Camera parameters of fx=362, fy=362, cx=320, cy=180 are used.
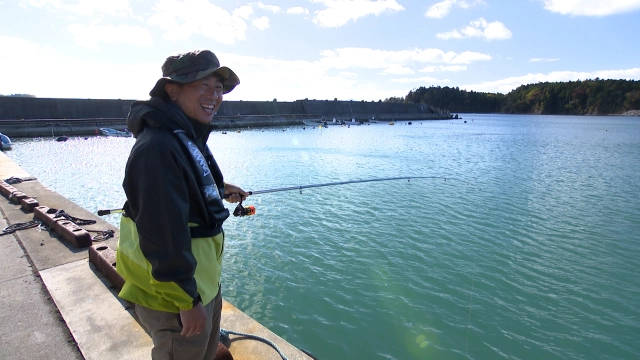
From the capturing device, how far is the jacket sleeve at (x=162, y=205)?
165cm

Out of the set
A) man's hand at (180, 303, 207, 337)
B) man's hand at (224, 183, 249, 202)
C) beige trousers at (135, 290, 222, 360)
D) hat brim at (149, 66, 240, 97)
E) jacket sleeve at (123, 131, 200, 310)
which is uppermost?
hat brim at (149, 66, 240, 97)

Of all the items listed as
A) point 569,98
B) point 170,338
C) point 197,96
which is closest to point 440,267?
point 170,338

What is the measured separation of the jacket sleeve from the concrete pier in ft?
6.04

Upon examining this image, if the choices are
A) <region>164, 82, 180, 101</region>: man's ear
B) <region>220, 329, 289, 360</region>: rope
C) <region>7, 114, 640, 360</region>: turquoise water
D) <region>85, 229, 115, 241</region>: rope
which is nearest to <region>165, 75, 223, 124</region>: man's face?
<region>164, 82, 180, 101</region>: man's ear

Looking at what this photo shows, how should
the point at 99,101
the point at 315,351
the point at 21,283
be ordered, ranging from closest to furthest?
the point at 21,283, the point at 315,351, the point at 99,101

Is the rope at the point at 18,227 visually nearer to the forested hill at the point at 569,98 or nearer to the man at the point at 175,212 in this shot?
the man at the point at 175,212

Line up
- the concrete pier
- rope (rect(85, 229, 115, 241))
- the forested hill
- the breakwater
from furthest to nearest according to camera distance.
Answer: the forested hill
the breakwater
rope (rect(85, 229, 115, 241))
the concrete pier

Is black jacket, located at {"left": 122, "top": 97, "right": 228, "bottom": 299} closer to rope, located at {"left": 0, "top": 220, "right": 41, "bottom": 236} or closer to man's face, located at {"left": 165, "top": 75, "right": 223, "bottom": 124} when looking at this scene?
man's face, located at {"left": 165, "top": 75, "right": 223, "bottom": 124}

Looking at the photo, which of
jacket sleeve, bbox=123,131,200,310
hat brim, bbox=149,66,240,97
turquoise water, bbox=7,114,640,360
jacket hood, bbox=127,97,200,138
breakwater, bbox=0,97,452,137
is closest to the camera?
jacket sleeve, bbox=123,131,200,310

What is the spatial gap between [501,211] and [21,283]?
13345mm

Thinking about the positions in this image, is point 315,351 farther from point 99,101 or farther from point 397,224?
point 99,101

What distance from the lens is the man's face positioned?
2.05 m

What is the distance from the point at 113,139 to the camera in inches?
1640

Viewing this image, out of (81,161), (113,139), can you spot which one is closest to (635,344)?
(81,161)
